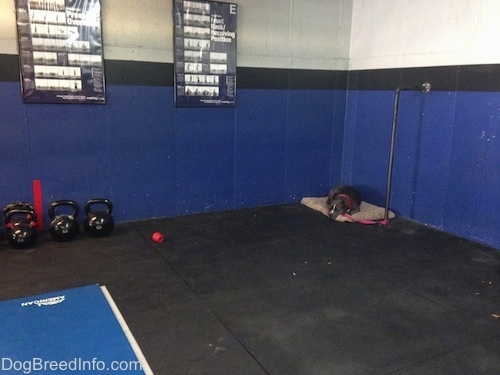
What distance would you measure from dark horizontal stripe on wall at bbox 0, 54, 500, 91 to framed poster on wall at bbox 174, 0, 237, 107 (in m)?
0.13

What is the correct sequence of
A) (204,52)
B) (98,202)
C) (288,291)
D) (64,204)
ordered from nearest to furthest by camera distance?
1. (288,291)
2. (64,204)
3. (98,202)
4. (204,52)

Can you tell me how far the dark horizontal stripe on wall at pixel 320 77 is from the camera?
11.2 feet

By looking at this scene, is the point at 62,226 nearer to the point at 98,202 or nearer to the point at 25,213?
the point at 25,213

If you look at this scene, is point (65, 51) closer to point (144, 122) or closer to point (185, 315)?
point (144, 122)

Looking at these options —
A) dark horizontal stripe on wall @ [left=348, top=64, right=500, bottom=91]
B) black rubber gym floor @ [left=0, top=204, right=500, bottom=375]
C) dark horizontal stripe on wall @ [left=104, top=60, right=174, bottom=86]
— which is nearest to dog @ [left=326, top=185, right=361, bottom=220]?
black rubber gym floor @ [left=0, top=204, right=500, bottom=375]

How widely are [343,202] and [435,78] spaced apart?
4.54 feet

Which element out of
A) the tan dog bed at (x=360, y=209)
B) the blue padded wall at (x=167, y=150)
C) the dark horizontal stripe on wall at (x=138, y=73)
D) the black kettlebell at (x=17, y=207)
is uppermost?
the dark horizontal stripe on wall at (x=138, y=73)

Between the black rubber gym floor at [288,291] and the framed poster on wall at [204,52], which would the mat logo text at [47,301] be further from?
the framed poster on wall at [204,52]

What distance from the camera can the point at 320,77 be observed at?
4.68 metres

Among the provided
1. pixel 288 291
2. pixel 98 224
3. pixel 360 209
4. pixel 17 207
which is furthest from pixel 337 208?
pixel 17 207

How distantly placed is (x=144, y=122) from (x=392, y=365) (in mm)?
2867

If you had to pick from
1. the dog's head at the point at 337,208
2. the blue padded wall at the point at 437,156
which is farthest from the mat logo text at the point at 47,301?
the blue padded wall at the point at 437,156

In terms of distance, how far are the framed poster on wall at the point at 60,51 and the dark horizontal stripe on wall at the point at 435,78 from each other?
2646mm

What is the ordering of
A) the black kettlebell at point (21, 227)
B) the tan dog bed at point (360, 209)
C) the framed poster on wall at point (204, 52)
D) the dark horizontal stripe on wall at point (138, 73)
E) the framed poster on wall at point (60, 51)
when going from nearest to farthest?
the black kettlebell at point (21, 227) < the framed poster on wall at point (60, 51) < the dark horizontal stripe on wall at point (138, 73) < the framed poster on wall at point (204, 52) < the tan dog bed at point (360, 209)
